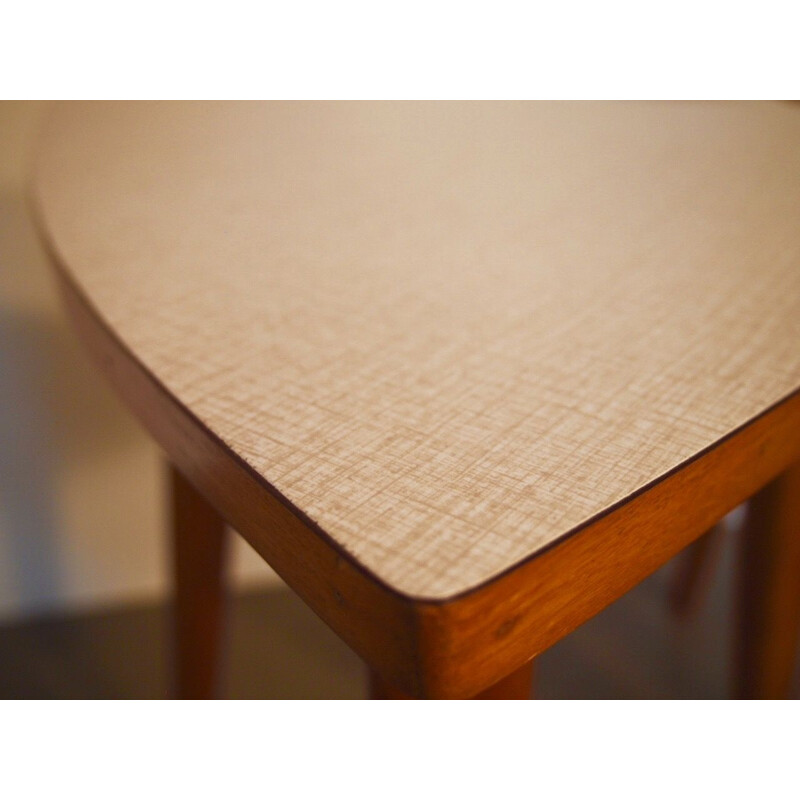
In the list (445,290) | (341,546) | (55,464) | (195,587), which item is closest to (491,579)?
(341,546)

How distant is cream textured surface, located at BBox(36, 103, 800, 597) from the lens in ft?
0.65

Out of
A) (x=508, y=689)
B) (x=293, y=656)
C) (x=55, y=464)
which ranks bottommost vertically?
(x=293, y=656)

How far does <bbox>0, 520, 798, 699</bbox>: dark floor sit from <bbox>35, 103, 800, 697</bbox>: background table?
14.2 inches

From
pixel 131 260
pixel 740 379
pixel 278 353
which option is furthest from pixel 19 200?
pixel 740 379

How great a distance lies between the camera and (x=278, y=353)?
0.26m

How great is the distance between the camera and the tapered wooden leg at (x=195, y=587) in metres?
0.48

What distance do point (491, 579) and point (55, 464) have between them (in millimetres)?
689

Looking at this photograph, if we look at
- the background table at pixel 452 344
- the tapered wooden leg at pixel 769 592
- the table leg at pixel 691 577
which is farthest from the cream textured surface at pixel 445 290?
the table leg at pixel 691 577

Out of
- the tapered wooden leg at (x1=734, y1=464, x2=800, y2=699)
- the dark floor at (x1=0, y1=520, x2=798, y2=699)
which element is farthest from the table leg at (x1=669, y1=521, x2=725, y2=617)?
the tapered wooden leg at (x1=734, y1=464, x2=800, y2=699)

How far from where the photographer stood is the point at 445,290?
0.30 metres

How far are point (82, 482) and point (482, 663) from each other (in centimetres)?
69

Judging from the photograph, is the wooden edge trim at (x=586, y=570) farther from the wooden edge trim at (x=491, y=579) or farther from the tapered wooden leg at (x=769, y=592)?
the tapered wooden leg at (x=769, y=592)

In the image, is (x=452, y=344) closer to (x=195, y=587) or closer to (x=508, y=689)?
(x=508, y=689)

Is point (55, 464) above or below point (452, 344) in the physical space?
below
